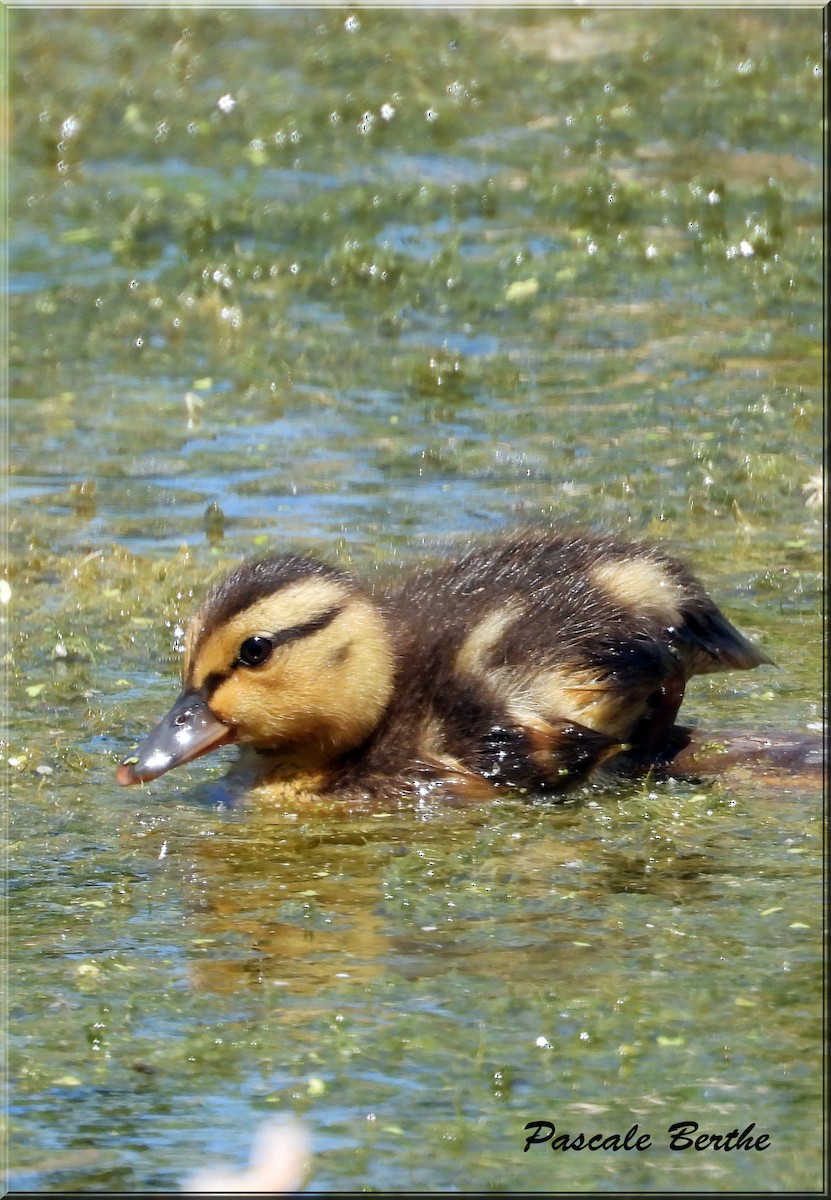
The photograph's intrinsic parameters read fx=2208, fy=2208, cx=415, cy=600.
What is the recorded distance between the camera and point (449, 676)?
5.81m

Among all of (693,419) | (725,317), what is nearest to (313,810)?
(693,419)

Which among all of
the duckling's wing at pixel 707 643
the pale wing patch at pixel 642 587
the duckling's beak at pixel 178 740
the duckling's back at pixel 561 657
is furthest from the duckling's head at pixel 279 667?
the duckling's wing at pixel 707 643

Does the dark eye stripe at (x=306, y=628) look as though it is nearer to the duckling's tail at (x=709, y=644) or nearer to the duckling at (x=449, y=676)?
the duckling at (x=449, y=676)

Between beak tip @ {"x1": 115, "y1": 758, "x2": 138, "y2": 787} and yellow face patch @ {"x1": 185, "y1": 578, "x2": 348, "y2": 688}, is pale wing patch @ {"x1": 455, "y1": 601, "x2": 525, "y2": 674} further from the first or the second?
beak tip @ {"x1": 115, "y1": 758, "x2": 138, "y2": 787}

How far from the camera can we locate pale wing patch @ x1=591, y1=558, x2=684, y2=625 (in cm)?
579

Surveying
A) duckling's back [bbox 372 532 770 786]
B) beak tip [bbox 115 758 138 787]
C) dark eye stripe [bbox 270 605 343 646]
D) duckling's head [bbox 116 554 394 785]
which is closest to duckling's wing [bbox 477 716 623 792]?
duckling's back [bbox 372 532 770 786]

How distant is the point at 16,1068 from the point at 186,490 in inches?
174

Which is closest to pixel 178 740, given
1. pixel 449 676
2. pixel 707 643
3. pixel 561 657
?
pixel 449 676

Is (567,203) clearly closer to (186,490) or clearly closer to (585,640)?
(186,490)

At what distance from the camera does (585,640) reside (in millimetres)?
5707

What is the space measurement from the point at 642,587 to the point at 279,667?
0.98 metres

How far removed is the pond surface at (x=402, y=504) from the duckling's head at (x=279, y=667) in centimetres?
22

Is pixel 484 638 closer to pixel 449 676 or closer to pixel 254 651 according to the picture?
pixel 449 676

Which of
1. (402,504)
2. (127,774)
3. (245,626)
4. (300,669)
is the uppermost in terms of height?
(245,626)
